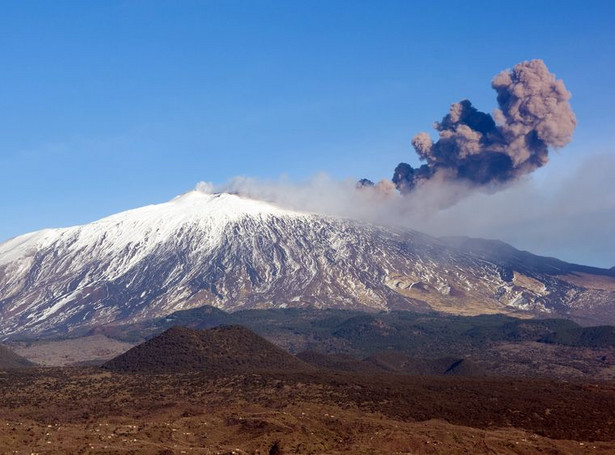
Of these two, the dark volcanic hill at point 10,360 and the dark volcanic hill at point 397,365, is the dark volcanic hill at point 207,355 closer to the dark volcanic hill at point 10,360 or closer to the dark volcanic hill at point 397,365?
the dark volcanic hill at point 397,365

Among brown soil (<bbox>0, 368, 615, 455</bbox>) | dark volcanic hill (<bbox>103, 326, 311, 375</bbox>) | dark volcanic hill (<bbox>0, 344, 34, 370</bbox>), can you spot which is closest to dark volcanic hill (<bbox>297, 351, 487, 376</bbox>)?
dark volcanic hill (<bbox>103, 326, 311, 375</bbox>)

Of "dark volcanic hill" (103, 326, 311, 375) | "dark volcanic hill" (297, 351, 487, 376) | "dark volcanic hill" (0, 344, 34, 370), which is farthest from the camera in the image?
"dark volcanic hill" (0, 344, 34, 370)

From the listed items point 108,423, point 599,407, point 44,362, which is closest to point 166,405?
point 108,423

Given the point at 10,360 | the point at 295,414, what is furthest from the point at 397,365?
the point at 295,414

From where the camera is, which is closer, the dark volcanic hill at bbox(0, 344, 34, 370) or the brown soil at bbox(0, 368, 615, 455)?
the brown soil at bbox(0, 368, 615, 455)

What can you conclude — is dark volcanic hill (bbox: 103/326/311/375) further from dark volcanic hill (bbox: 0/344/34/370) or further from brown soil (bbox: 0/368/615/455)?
dark volcanic hill (bbox: 0/344/34/370)

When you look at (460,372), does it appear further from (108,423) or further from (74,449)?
(74,449)

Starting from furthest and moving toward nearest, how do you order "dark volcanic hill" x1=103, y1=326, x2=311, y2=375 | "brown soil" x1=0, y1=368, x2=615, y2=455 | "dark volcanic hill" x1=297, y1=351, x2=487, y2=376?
1. "dark volcanic hill" x1=297, y1=351, x2=487, y2=376
2. "dark volcanic hill" x1=103, y1=326, x2=311, y2=375
3. "brown soil" x1=0, y1=368, x2=615, y2=455

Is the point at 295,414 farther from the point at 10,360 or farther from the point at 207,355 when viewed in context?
the point at 10,360
